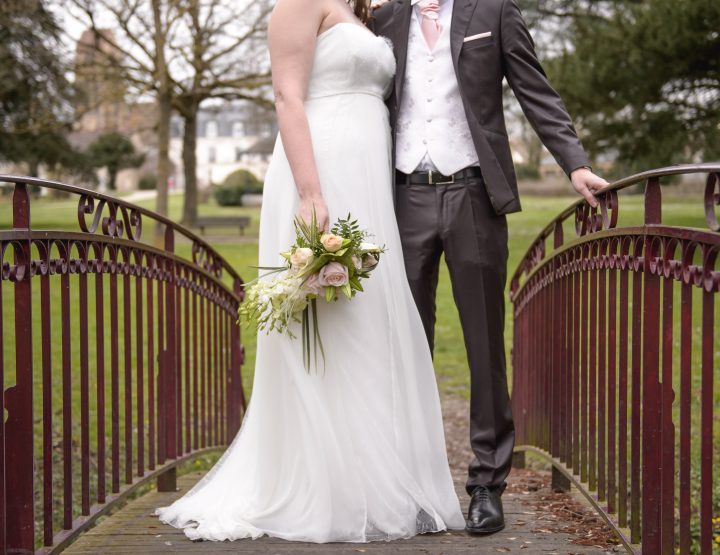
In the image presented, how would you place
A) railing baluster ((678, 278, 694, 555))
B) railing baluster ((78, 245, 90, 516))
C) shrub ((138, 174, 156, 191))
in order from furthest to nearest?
shrub ((138, 174, 156, 191)) → railing baluster ((78, 245, 90, 516)) → railing baluster ((678, 278, 694, 555))

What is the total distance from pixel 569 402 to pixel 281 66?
6.09 feet

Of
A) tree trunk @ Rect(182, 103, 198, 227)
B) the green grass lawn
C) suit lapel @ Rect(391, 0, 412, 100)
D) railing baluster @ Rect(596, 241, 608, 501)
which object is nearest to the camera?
railing baluster @ Rect(596, 241, 608, 501)

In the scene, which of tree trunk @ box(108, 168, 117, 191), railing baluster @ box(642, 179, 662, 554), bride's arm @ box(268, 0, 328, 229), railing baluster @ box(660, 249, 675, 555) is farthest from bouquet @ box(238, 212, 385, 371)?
tree trunk @ box(108, 168, 117, 191)

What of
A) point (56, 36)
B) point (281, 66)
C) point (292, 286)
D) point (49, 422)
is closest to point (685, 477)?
point (292, 286)

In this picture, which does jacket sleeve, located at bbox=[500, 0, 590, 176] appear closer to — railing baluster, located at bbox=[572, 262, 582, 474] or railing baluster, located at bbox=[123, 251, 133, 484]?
railing baluster, located at bbox=[572, 262, 582, 474]

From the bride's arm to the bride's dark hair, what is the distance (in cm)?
26

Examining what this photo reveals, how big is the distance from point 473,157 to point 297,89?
74 centimetres

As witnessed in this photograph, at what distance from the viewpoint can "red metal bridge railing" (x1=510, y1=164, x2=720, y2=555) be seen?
2.34 metres

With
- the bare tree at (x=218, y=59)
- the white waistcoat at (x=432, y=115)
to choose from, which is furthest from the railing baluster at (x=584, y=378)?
the bare tree at (x=218, y=59)

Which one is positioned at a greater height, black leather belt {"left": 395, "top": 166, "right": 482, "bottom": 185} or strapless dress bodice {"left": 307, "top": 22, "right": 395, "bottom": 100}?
strapless dress bodice {"left": 307, "top": 22, "right": 395, "bottom": 100}

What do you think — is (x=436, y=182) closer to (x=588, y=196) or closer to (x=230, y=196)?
(x=588, y=196)

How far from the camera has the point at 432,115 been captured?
3.73 meters

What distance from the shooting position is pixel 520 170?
4609 cm

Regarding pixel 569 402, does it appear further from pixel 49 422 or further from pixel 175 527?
pixel 49 422
